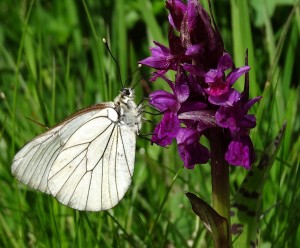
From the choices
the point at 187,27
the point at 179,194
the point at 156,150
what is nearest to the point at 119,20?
the point at 156,150

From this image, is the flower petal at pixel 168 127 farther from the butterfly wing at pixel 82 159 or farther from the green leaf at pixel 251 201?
the butterfly wing at pixel 82 159

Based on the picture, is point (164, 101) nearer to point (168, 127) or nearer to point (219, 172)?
point (168, 127)

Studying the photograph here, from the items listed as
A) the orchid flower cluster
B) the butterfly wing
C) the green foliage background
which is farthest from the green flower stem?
the butterfly wing

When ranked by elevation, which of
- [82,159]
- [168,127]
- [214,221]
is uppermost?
[168,127]

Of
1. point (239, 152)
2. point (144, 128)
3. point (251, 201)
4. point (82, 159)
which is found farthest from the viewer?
point (144, 128)

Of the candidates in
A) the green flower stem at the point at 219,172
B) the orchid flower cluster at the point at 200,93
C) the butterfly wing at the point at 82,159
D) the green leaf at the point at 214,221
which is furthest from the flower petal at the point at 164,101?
the butterfly wing at the point at 82,159

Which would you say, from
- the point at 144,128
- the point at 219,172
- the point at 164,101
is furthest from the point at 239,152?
the point at 144,128

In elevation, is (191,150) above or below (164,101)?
below

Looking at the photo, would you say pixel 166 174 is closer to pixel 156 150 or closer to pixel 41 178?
pixel 156 150
